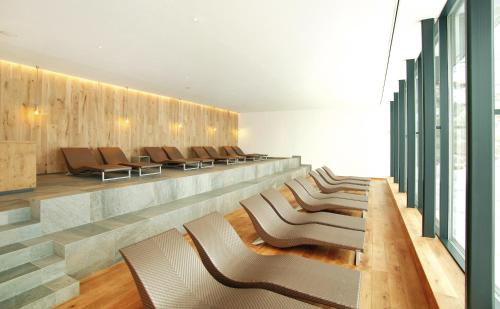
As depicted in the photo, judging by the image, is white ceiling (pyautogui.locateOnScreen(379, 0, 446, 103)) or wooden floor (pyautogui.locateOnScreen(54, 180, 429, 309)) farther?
white ceiling (pyautogui.locateOnScreen(379, 0, 446, 103))

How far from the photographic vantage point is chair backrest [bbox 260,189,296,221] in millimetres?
4238

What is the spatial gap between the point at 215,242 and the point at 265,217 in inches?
52.1

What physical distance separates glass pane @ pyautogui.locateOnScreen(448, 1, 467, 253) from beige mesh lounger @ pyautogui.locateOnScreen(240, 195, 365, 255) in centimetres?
114

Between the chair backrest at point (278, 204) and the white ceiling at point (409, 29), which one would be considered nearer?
the white ceiling at point (409, 29)

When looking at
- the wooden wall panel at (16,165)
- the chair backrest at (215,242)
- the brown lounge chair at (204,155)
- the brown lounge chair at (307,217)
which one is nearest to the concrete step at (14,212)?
the wooden wall panel at (16,165)

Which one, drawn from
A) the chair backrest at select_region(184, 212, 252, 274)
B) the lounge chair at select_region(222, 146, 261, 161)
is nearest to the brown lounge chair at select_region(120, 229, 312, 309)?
the chair backrest at select_region(184, 212, 252, 274)

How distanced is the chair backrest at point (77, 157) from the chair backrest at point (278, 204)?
4483mm

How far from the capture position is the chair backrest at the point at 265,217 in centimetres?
365

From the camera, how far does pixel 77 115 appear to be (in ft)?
23.1

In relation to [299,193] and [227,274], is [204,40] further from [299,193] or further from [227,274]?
[227,274]

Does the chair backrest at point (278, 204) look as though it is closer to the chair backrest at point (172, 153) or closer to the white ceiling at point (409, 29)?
the white ceiling at point (409, 29)

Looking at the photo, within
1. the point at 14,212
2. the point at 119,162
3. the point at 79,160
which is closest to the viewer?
the point at 14,212

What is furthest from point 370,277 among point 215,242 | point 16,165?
point 16,165

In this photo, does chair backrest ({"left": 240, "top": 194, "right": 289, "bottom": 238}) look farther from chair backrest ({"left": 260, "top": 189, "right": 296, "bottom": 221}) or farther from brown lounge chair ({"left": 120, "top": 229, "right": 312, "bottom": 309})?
brown lounge chair ({"left": 120, "top": 229, "right": 312, "bottom": 309})
